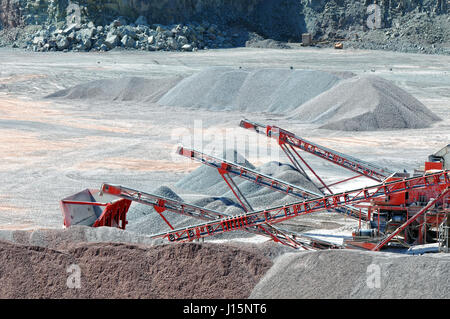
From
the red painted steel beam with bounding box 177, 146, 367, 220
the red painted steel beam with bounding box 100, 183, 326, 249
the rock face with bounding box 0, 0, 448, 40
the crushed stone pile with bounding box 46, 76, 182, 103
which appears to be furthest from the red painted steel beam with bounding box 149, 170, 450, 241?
the rock face with bounding box 0, 0, 448, 40

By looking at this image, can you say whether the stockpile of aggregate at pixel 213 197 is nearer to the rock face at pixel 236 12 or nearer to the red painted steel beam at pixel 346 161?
the red painted steel beam at pixel 346 161

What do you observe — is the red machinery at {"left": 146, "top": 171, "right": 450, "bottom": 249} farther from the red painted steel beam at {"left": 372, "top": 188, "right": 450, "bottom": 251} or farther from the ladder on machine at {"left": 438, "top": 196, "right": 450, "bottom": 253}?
the ladder on machine at {"left": 438, "top": 196, "right": 450, "bottom": 253}

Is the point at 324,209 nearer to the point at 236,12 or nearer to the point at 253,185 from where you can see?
the point at 253,185

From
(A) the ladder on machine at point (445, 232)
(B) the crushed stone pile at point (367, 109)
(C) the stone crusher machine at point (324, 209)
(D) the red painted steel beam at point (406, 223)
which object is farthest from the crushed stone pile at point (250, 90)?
(D) the red painted steel beam at point (406, 223)

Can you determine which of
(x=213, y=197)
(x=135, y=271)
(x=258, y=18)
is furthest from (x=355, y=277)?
(x=258, y=18)

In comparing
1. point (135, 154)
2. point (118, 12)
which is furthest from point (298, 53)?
point (135, 154)

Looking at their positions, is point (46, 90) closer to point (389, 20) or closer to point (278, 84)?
point (278, 84)
